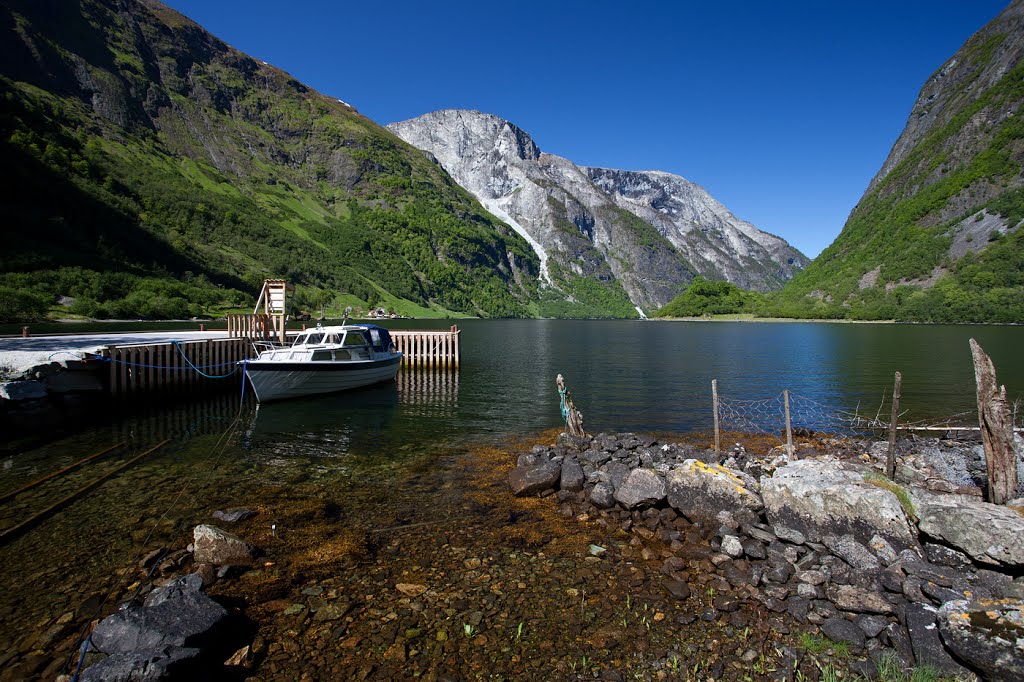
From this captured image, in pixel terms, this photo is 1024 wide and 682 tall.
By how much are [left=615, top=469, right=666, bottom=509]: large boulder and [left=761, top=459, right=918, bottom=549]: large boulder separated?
2394 millimetres

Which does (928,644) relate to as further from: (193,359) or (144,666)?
(193,359)

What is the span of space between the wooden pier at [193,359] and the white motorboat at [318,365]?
3849mm

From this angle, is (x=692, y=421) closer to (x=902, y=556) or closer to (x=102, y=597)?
(x=902, y=556)

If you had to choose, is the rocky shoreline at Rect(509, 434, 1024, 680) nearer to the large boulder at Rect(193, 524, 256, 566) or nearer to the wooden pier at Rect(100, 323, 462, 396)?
the large boulder at Rect(193, 524, 256, 566)

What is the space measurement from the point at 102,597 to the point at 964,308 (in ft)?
727

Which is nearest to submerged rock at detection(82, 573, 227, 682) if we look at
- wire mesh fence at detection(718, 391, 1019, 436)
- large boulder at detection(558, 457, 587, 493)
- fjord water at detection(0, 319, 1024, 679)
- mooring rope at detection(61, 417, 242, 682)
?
mooring rope at detection(61, 417, 242, 682)

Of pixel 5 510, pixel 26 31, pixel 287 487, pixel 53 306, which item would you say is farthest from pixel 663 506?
pixel 26 31

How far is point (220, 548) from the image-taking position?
9680mm

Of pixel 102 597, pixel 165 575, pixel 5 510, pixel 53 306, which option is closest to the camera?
pixel 102 597

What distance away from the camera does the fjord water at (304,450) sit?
9.49 m

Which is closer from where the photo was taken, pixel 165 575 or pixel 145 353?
pixel 165 575

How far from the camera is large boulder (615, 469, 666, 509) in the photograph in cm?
1234

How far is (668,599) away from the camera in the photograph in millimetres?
8742

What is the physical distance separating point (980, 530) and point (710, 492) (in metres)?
4.79
